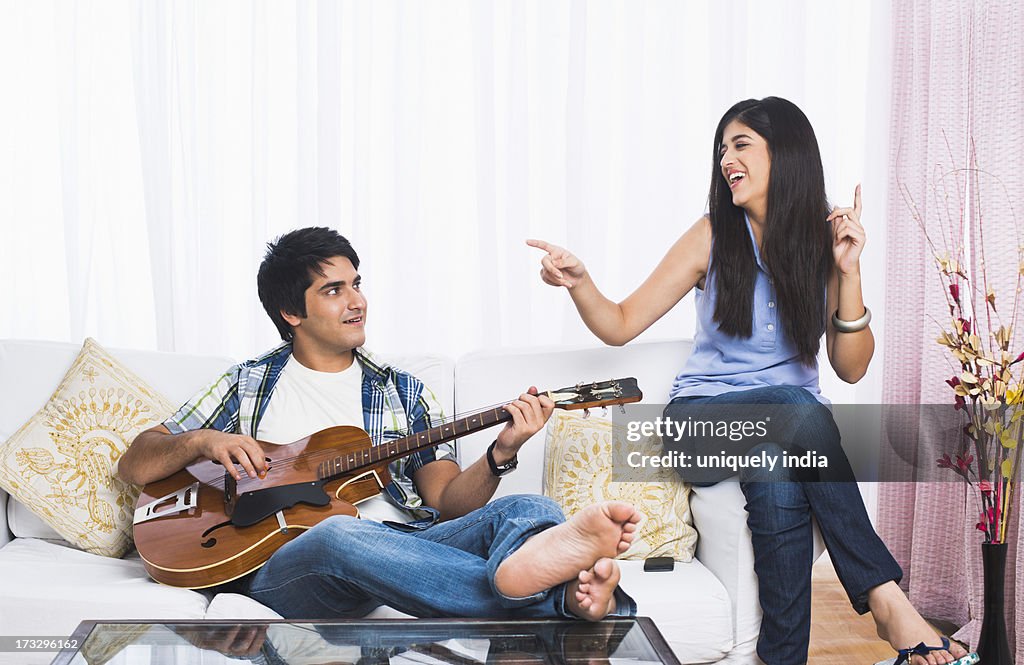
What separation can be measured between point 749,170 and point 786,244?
19cm

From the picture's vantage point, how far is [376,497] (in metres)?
1.99

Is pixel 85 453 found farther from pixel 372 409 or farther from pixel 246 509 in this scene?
pixel 372 409

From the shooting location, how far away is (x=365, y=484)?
1923 millimetres

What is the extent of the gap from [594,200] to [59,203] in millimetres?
1681

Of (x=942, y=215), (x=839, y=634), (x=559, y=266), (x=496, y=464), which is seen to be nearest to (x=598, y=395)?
(x=496, y=464)

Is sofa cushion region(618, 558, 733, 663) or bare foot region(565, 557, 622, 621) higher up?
bare foot region(565, 557, 622, 621)

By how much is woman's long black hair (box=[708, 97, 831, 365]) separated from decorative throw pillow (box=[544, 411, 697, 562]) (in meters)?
0.35

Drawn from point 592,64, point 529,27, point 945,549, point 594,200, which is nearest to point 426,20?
point 529,27

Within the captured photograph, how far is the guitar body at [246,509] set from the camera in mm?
1730

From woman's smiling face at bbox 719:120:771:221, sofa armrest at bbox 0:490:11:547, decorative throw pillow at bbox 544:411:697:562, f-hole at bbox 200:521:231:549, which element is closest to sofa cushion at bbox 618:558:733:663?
decorative throw pillow at bbox 544:411:697:562

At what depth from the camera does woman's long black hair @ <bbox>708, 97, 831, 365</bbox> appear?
209cm

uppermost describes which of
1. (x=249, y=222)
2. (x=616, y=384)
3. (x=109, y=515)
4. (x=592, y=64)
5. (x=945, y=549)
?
(x=592, y=64)

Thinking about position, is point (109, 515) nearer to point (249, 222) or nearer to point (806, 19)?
point (249, 222)

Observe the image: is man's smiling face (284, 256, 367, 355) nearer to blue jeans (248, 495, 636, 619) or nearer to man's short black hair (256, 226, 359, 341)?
man's short black hair (256, 226, 359, 341)
